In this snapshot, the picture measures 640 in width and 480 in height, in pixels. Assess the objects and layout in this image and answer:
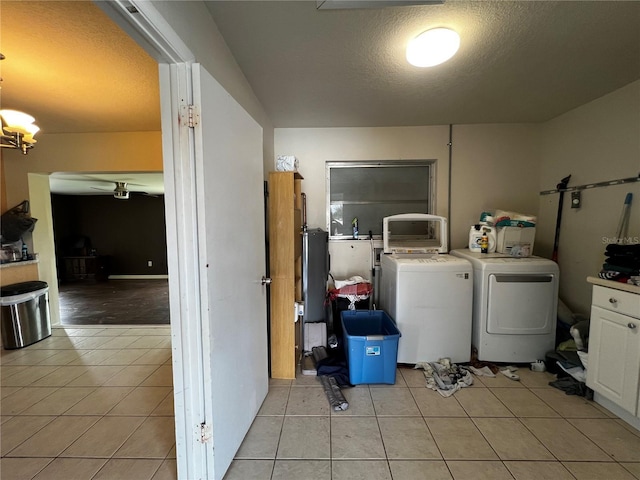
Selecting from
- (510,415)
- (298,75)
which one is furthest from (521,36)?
(510,415)

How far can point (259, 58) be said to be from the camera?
163 centimetres

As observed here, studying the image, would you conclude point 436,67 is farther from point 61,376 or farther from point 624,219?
point 61,376

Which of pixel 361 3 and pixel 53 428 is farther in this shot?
pixel 53 428

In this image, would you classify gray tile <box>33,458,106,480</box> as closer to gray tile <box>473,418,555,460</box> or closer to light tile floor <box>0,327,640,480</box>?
light tile floor <box>0,327,640,480</box>

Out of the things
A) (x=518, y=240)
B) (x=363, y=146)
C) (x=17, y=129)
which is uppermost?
(x=363, y=146)

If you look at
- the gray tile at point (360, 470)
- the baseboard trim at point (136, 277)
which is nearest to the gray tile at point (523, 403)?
the gray tile at point (360, 470)

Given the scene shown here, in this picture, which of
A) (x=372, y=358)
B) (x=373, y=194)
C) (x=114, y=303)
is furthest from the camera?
(x=114, y=303)

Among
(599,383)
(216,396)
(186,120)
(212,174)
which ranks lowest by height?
(599,383)

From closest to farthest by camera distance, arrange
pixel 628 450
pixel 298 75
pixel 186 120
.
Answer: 1. pixel 186 120
2. pixel 628 450
3. pixel 298 75

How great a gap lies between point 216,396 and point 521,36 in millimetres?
2481

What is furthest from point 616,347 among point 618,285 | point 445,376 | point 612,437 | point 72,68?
point 72,68

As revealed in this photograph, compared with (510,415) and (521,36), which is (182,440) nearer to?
(510,415)

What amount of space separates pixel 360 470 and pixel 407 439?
35 cm

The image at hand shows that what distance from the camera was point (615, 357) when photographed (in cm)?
153
